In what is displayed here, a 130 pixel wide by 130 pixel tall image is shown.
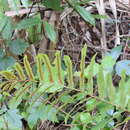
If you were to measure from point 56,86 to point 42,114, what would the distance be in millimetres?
271

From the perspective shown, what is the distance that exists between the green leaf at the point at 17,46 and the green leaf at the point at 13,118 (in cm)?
31

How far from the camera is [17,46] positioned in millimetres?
1355

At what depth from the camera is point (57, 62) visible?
748 mm

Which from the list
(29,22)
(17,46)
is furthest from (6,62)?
(29,22)

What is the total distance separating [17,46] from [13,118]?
0.35m

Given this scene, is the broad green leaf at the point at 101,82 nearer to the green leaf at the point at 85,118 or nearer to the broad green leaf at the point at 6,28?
the green leaf at the point at 85,118

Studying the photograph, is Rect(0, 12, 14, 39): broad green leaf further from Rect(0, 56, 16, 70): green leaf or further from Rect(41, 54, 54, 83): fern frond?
Rect(41, 54, 54, 83): fern frond

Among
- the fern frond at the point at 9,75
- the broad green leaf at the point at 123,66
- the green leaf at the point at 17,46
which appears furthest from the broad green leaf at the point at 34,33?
the fern frond at the point at 9,75

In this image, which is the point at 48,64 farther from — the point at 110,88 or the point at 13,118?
the point at 13,118

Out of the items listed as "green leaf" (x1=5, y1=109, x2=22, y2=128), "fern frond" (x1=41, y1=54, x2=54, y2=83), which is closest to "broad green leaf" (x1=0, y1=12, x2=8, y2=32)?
"green leaf" (x1=5, y1=109, x2=22, y2=128)

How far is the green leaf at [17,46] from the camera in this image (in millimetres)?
1347

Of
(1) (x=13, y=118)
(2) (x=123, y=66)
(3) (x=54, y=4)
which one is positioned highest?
(3) (x=54, y=4)

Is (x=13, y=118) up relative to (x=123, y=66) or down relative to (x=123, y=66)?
down

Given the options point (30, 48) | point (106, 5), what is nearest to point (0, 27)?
point (30, 48)
